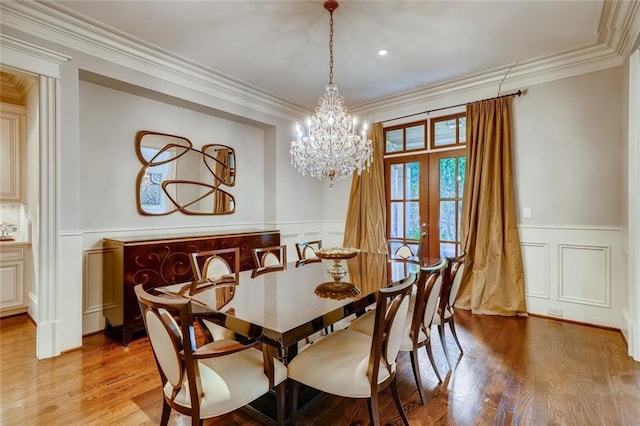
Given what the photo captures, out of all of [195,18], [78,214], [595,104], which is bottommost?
[78,214]

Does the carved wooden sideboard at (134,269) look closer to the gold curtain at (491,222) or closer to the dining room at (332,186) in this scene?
the dining room at (332,186)

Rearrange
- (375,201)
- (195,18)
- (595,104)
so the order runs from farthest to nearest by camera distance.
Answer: (375,201)
(595,104)
(195,18)

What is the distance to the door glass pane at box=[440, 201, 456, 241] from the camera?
4281mm

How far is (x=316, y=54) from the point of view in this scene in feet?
11.0

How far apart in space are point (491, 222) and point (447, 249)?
28.9 inches

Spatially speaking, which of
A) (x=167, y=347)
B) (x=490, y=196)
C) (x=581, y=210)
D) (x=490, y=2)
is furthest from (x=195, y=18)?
(x=581, y=210)

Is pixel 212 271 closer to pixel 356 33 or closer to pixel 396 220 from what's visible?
pixel 356 33

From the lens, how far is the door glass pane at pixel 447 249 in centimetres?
429

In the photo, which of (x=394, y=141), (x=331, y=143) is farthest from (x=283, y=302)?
(x=394, y=141)

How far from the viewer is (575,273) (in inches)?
135

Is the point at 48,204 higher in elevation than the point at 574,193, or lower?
lower

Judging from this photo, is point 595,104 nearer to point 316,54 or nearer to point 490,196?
point 490,196

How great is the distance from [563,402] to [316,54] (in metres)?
3.54

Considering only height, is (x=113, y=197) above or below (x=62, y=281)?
above
